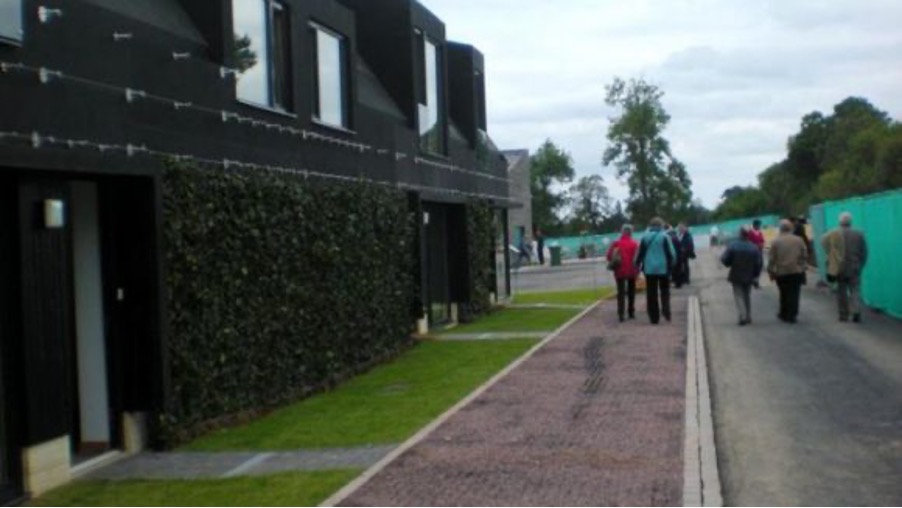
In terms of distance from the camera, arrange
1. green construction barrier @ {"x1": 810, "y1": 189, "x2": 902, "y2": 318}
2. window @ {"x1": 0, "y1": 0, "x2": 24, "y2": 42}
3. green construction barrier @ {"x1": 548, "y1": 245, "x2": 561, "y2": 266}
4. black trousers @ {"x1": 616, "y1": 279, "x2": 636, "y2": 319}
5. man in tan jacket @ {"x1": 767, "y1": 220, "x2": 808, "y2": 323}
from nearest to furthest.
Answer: window @ {"x1": 0, "y1": 0, "x2": 24, "y2": 42} → green construction barrier @ {"x1": 810, "y1": 189, "x2": 902, "y2": 318} → man in tan jacket @ {"x1": 767, "y1": 220, "x2": 808, "y2": 323} → black trousers @ {"x1": 616, "y1": 279, "x2": 636, "y2": 319} → green construction barrier @ {"x1": 548, "y1": 245, "x2": 561, "y2": 266}

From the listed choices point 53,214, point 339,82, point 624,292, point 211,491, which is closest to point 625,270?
point 624,292

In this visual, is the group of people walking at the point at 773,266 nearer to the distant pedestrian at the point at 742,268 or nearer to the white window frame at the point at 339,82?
the distant pedestrian at the point at 742,268

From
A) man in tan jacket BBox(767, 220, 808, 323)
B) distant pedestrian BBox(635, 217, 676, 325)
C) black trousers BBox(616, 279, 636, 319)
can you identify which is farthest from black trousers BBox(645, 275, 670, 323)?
man in tan jacket BBox(767, 220, 808, 323)

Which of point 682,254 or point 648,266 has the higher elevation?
point 682,254

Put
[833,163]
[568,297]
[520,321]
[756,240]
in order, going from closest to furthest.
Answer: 1. [520,321]
2. [756,240]
3. [568,297]
4. [833,163]

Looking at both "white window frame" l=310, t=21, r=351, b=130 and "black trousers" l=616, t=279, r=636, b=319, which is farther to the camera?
"black trousers" l=616, t=279, r=636, b=319

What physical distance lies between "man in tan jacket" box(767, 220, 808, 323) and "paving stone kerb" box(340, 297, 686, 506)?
4803 millimetres

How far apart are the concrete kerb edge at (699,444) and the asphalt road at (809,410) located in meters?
0.11

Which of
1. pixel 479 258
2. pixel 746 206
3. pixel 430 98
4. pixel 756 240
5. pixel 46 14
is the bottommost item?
pixel 479 258

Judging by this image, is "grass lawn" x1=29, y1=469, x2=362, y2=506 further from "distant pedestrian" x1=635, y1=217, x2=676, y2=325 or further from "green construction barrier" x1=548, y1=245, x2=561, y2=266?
"green construction barrier" x1=548, y1=245, x2=561, y2=266

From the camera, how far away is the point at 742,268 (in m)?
20.2

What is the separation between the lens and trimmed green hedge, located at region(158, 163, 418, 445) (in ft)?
38.1

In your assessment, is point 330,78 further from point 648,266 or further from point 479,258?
point 479,258

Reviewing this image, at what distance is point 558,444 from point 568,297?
73.0 ft
